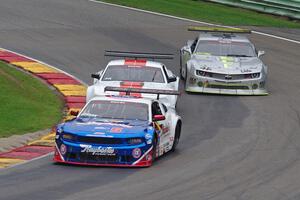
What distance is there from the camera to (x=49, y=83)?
2694 cm

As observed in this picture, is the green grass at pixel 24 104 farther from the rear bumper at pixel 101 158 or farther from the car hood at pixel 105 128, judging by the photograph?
the rear bumper at pixel 101 158

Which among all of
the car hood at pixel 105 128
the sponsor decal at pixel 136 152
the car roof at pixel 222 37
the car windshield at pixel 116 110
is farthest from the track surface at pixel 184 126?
the car roof at pixel 222 37

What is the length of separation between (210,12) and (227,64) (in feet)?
45.5

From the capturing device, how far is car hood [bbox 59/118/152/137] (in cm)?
1717

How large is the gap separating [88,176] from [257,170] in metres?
3.09

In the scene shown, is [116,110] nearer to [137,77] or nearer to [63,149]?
[63,149]

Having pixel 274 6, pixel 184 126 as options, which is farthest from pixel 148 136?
pixel 274 6

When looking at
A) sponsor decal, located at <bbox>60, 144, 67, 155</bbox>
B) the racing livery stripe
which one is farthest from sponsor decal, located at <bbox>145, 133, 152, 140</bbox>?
the racing livery stripe

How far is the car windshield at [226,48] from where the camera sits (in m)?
27.8

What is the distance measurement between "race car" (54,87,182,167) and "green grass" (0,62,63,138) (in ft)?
11.0

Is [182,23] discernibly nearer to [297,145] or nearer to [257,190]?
[297,145]

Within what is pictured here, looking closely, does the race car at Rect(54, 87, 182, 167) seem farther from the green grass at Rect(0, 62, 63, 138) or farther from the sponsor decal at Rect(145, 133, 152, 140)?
the green grass at Rect(0, 62, 63, 138)

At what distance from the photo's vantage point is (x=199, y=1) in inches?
1714

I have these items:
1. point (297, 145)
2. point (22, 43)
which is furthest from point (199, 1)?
point (297, 145)
